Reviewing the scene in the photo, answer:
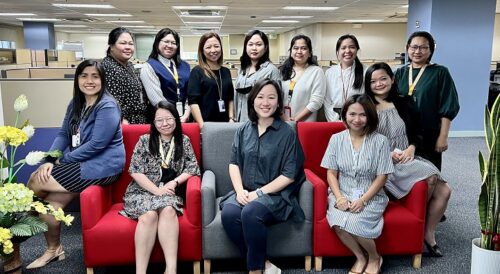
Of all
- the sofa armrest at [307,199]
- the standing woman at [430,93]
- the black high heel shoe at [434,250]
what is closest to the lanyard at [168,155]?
the sofa armrest at [307,199]

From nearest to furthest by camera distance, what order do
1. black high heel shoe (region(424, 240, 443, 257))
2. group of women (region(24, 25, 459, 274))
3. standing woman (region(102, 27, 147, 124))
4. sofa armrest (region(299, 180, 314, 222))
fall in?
group of women (region(24, 25, 459, 274))
sofa armrest (region(299, 180, 314, 222))
black high heel shoe (region(424, 240, 443, 257))
standing woman (region(102, 27, 147, 124))

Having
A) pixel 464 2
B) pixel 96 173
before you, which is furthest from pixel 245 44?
pixel 464 2

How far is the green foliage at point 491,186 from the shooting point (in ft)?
7.08

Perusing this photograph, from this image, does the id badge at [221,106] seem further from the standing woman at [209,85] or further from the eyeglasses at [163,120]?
the eyeglasses at [163,120]

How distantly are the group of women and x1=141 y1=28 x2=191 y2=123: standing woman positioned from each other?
20 mm

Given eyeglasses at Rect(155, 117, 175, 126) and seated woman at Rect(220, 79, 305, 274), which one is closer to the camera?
seated woman at Rect(220, 79, 305, 274)

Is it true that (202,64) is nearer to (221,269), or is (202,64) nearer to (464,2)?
(221,269)

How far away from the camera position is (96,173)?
2680 millimetres


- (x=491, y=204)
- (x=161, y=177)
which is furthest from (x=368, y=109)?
(x=161, y=177)

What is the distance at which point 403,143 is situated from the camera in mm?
2859

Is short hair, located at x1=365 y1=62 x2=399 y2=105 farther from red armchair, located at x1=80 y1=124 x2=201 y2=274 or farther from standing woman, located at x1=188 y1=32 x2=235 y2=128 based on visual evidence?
red armchair, located at x1=80 y1=124 x2=201 y2=274

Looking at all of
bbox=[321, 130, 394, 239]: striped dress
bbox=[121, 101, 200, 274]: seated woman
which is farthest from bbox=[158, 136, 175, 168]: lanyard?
bbox=[321, 130, 394, 239]: striped dress

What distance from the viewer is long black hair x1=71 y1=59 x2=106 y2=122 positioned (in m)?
2.72

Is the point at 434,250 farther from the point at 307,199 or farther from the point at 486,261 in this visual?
the point at 307,199
